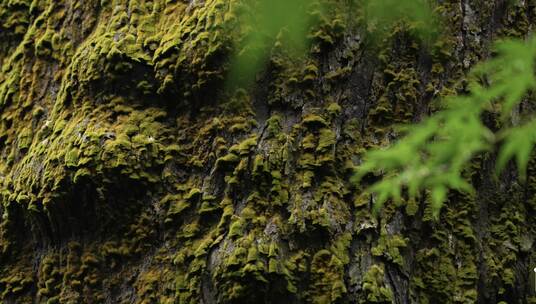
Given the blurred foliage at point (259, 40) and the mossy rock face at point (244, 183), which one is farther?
the blurred foliage at point (259, 40)

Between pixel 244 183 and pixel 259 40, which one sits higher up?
pixel 259 40

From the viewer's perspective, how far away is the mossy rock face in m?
2.26

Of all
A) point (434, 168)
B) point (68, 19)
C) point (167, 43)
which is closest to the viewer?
point (434, 168)

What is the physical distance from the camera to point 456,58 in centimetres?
256

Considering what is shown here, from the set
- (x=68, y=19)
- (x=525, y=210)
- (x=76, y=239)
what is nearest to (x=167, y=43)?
(x=68, y=19)

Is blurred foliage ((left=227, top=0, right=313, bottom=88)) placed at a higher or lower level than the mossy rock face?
higher

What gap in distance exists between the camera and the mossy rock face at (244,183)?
2262 millimetres

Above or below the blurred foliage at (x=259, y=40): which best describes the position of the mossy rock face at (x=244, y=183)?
below

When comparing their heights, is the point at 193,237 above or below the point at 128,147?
below

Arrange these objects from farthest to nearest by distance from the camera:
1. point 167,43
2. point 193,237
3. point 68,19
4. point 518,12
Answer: point 68,19, point 518,12, point 167,43, point 193,237

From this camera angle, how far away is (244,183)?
2.36 metres

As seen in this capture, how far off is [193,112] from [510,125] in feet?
4.20

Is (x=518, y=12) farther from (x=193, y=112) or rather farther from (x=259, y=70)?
(x=193, y=112)

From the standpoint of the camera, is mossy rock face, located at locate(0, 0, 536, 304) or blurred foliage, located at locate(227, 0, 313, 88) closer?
mossy rock face, located at locate(0, 0, 536, 304)
